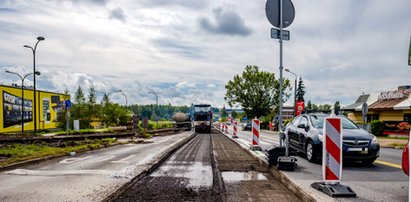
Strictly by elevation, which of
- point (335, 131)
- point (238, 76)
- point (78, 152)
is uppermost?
point (238, 76)

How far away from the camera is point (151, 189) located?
20.9 feet

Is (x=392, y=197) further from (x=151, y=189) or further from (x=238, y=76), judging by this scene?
(x=238, y=76)

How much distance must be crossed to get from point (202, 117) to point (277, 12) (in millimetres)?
36496

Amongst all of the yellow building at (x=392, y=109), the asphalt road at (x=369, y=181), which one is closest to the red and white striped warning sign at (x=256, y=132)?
the asphalt road at (x=369, y=181)

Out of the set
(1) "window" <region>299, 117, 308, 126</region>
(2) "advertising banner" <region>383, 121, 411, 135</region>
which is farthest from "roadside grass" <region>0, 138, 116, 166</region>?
(2) "advertising banner" <region>383, 121, 411, 135</region>

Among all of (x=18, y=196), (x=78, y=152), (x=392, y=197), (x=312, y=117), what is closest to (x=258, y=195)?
(x=392, y=197)

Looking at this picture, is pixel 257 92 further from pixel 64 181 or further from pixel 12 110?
pixel 64 181

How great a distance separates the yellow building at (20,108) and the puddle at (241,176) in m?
39.0

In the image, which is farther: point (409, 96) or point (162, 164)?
point (409, 96)

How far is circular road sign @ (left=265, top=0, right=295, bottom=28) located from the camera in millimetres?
8008

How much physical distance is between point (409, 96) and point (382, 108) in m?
3.00

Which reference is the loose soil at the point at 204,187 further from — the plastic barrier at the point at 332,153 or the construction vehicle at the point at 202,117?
the construction vehicle at the point at 202,117

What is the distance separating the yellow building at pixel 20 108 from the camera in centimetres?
4897

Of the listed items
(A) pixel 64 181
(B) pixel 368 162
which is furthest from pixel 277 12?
(A) pixel 64 181
